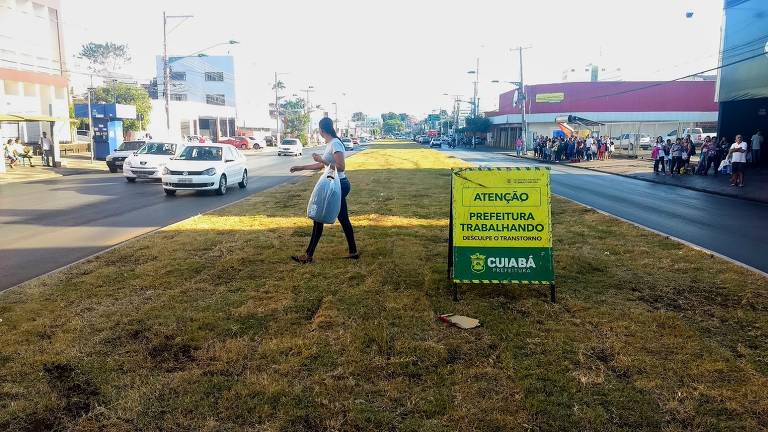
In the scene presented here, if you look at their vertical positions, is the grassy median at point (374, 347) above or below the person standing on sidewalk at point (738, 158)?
below

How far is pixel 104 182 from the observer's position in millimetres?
21281

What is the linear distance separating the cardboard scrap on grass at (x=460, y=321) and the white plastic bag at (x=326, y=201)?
89.9 inches

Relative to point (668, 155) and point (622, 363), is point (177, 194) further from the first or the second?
point (668, 155)

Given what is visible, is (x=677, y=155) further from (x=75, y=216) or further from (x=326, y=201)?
(x=75, y=216)

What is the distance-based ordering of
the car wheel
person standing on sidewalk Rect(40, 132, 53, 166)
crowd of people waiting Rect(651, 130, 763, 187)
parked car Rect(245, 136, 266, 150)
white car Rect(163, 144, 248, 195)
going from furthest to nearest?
1. parked car Rect(245, 136, 266, 150)
2. person standing on sidewalk Rect(40, 132, 53, 166)
3. crowd of people waiting Rect(651, 130, 763, 187)
4. the car wheel
5. white car Rect(163, 144, 248, 195)

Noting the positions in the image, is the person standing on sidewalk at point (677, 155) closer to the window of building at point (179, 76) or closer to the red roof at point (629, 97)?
the red roof at point (629, 97)

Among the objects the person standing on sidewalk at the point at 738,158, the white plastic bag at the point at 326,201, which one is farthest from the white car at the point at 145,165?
the person standing on sidewalk at the point at 738,158

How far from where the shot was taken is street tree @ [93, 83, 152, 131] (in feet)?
162

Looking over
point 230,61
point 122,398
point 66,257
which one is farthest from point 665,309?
point 230,61

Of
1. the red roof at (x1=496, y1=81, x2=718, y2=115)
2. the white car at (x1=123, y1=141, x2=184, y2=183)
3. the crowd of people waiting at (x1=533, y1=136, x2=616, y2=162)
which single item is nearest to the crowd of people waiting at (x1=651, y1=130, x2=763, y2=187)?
the crowd of people waiting at (x1=533, y1=136, x2=616, y2=162)

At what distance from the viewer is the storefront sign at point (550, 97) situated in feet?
227

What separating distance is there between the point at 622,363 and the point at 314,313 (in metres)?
2.66

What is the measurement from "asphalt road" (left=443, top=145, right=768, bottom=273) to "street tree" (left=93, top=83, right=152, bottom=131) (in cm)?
3998

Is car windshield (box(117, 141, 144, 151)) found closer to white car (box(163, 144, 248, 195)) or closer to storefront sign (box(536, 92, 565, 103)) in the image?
white car (box(163, 144, 248, 195))
